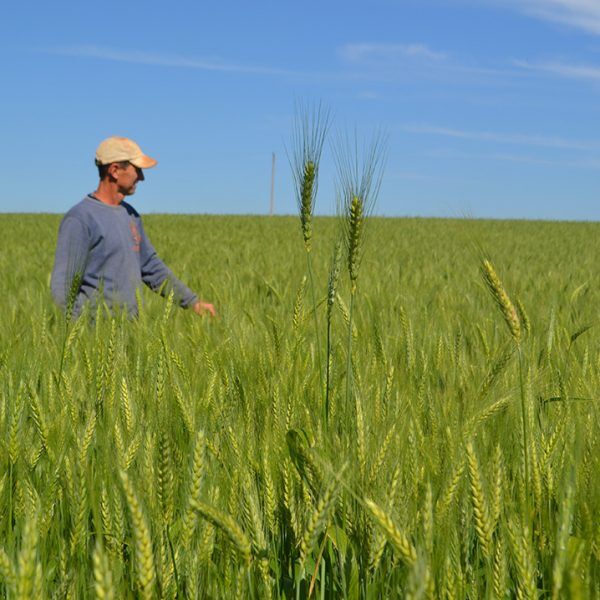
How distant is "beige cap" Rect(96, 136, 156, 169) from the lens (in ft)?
13.4

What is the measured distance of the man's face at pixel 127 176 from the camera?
4.17 m

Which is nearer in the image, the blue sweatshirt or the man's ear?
the blue sweatshirt

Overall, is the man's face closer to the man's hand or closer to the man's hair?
the man's hair

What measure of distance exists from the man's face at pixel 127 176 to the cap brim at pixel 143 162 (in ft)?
0.17

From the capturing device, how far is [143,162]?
13.6 ft

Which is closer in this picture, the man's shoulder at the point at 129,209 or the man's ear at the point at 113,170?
the man's ear at the point at 113,170

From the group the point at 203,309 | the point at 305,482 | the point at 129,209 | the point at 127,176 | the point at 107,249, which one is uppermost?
the point at 127,176

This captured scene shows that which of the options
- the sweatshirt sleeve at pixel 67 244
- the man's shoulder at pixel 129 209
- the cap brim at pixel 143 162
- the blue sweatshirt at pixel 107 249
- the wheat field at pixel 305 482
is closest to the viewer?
the wheat field at pixel 305 482

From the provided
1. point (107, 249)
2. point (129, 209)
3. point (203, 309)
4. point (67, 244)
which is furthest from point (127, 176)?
point (203, 309)

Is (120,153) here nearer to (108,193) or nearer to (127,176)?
(127,176)

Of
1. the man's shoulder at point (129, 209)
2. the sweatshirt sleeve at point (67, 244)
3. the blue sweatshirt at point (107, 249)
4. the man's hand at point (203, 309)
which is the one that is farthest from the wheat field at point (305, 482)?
the man's shoulder at point (129, 209)

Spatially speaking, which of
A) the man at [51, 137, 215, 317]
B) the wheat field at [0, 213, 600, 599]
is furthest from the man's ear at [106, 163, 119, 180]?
the wheat field at [0, 213, 600, 599]

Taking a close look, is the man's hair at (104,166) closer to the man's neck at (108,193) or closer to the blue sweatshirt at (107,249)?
the man's neck at (108,193)

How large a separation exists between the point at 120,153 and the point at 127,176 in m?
0.16
